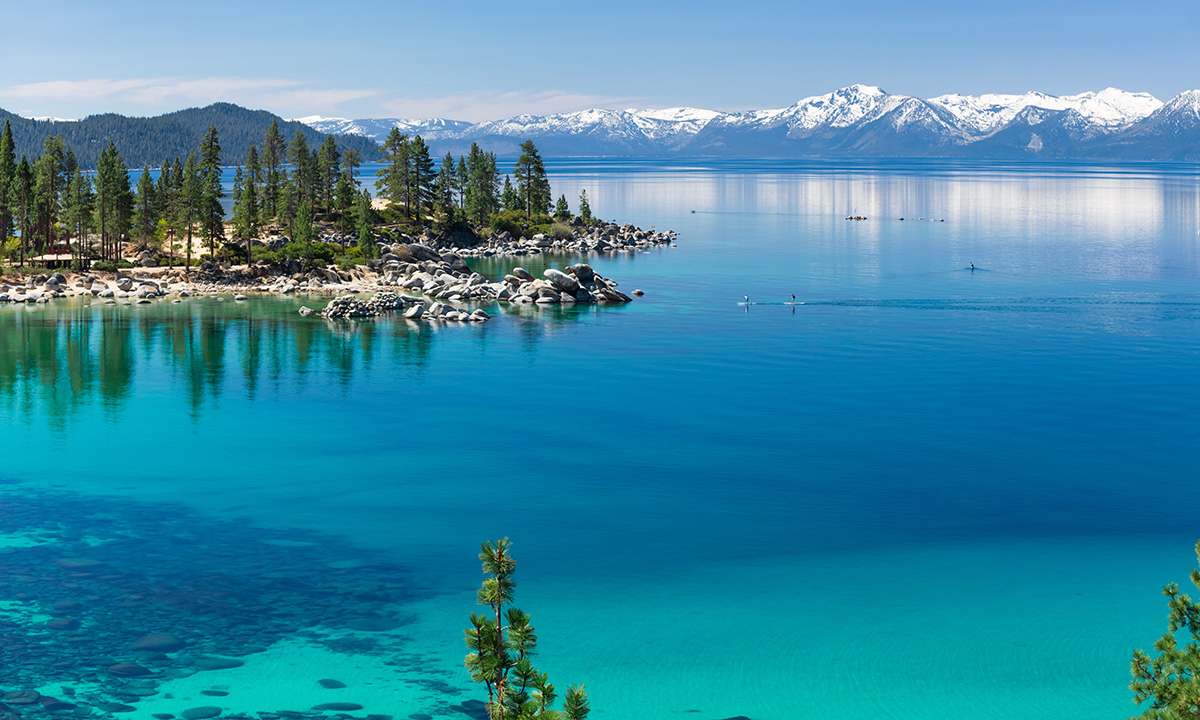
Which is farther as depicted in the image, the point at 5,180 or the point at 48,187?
the point at 48,187

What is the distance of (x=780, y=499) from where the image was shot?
46.0 meters

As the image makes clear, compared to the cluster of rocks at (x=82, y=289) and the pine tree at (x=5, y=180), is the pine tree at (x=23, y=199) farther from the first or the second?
the cluster of rocks at (x=82, y=289)

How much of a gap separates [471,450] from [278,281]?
251 feet

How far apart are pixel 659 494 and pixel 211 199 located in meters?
93.5

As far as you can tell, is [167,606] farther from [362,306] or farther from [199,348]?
[362,306]

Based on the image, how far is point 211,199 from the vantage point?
399 ft

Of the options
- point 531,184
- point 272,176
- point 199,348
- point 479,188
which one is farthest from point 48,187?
point 531,184

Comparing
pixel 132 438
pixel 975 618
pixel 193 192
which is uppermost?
pixel 193 192

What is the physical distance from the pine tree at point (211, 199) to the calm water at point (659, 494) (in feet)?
95.1

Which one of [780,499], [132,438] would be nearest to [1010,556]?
[780,499]

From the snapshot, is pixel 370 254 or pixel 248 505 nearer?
pixel 248 505

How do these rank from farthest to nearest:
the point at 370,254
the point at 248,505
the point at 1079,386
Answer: the point at 370,254 → the point at 1079,386 → the point at 248,505

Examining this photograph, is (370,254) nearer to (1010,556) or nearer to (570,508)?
(570,508)

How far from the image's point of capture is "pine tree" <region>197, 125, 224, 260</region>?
122125mm
